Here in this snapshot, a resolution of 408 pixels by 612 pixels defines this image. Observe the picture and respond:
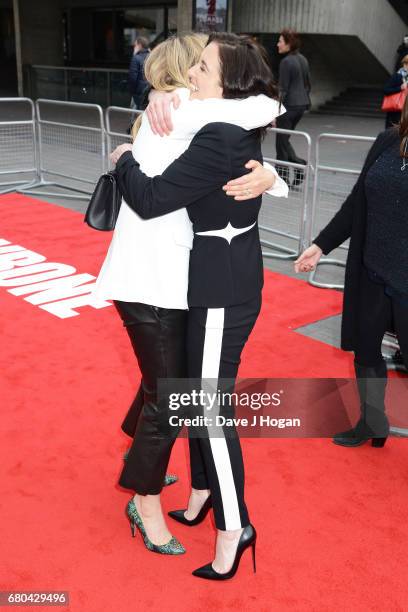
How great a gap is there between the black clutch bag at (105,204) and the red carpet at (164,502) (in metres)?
1.26

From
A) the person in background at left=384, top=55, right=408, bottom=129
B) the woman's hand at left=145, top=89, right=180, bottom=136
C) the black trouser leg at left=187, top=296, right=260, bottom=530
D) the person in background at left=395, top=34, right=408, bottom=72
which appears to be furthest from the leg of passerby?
the person in background at left=395, top=34, right=408, bottom=72

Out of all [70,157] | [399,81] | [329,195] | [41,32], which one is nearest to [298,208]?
[329,195]

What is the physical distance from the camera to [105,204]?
2.19 meters

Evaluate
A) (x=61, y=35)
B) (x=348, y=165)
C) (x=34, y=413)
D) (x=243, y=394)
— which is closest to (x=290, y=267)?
(x=243, y=394)

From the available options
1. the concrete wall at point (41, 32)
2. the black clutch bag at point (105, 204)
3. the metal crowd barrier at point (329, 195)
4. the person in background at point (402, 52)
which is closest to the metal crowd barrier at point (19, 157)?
the metal crowd barrier at point (329, 195)

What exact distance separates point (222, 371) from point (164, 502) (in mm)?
975

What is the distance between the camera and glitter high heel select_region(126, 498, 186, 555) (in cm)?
250

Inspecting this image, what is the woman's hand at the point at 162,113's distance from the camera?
1930 mm

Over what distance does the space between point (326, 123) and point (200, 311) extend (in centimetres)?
1510

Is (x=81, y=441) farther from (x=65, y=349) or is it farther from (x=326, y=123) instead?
(x=326, y=123)

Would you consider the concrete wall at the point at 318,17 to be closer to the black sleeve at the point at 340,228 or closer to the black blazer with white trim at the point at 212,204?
the black sleeve at the point at 340,228

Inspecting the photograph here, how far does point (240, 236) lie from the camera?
6.84ft

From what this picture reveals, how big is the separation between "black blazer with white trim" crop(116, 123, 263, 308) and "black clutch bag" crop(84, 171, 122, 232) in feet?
0.41

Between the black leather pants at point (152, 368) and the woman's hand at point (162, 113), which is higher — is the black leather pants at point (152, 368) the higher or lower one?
the lower one
